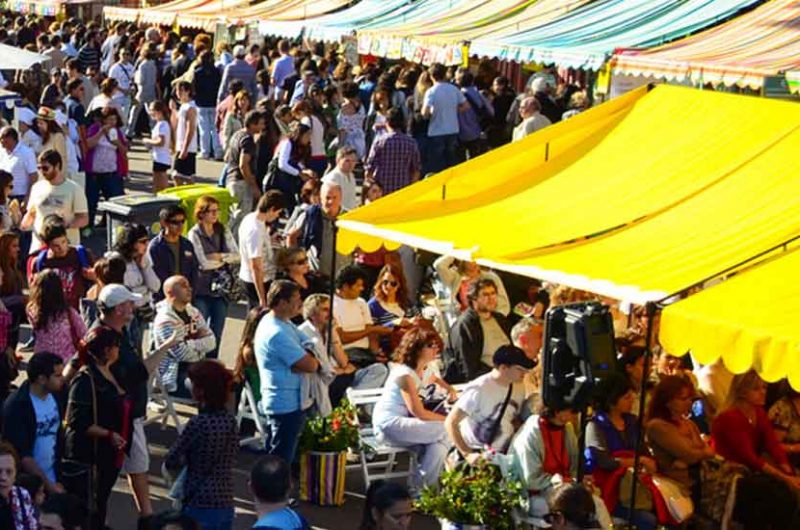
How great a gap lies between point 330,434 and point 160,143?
9.03m

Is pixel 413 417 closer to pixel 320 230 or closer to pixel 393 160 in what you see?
pixel 320 230

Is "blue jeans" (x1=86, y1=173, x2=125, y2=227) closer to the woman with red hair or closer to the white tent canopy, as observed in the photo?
the white tent canopy

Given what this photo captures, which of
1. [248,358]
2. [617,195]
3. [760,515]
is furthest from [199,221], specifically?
[760,515]

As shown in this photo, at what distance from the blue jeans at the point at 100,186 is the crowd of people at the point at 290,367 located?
0.08 feet

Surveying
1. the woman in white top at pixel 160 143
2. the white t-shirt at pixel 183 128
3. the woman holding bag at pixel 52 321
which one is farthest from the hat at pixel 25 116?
the woman holding bag at pixel 52 321

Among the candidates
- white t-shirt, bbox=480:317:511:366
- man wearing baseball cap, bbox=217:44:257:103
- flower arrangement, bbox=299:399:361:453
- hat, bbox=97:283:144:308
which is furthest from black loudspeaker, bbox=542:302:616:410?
man wearing baseball cap, bbox=217:44:257:103

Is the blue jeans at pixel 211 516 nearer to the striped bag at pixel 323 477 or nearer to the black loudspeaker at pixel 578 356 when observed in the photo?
the striped bag at pixel 323 477

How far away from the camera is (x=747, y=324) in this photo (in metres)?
9.09

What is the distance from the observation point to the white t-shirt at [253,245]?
45.0ft

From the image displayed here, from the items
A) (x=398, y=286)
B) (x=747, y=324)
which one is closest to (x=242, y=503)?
(x=398, y=286)

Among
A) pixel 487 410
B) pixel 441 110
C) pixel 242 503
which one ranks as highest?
pixel 441 110

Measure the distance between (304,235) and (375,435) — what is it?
398cm

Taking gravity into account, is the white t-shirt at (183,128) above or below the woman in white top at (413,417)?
above

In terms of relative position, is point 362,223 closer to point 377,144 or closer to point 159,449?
point 159,449
